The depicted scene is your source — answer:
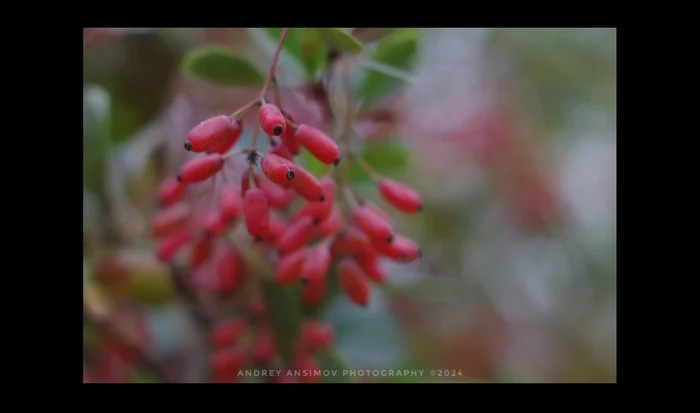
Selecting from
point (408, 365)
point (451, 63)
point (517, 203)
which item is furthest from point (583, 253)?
point (408, 365)

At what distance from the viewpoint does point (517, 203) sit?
6.11 ft

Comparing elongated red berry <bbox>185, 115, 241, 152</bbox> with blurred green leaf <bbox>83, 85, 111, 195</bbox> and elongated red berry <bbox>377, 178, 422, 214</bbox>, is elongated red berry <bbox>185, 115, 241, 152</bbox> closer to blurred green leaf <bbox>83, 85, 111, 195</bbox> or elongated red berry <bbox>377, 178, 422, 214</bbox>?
elongated red berry <bbox>377, 178, 422, 214</bbox>

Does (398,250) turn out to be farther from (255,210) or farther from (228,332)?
(228,332)

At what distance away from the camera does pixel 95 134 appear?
1.10 meters

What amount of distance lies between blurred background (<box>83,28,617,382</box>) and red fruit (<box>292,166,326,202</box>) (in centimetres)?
33

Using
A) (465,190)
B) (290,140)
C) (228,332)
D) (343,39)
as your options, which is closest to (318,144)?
(290,140)

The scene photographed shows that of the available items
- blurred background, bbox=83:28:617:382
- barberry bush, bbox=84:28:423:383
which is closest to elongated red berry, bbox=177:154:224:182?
barberry bush, bbox=84:28:423:383

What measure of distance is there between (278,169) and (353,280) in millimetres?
275

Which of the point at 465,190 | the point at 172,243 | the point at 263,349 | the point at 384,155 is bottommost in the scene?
the point at 263,349

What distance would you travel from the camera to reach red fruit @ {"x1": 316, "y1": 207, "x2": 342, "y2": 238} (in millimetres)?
912

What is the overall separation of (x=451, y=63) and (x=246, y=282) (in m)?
0.85

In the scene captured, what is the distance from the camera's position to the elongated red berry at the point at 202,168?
83 cm
